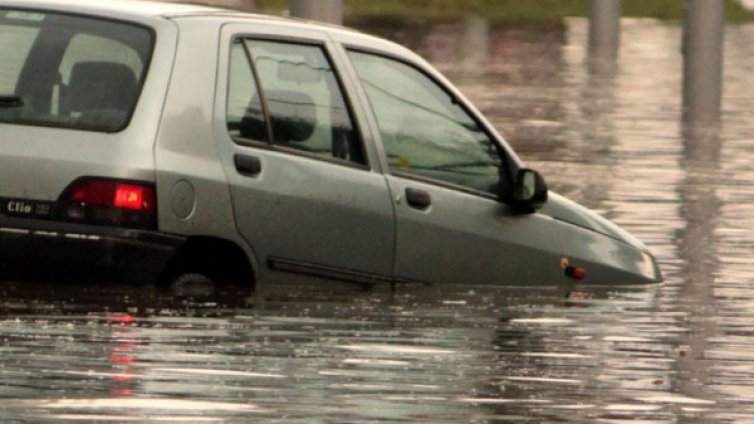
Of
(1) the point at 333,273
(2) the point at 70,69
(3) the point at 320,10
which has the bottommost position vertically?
(1) the point at 333,273

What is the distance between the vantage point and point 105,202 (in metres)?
9.73

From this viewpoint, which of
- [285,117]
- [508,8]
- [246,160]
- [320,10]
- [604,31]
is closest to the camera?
[246,160]

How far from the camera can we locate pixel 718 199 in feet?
59.3

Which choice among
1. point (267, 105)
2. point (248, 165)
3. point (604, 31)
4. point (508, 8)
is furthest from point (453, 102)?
point (508, 8)

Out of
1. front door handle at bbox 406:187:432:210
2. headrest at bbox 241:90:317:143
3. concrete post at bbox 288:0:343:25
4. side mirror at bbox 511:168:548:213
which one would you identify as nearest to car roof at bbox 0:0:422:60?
headrest at bbox 241:90:317:143

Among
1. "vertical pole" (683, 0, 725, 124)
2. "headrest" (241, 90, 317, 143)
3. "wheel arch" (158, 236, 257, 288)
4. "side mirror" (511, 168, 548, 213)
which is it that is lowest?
"vertical pole" (683, 0, 725, 124)

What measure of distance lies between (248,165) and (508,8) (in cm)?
5564

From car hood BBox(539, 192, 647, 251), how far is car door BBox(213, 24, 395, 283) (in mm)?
933

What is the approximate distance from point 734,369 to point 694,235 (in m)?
6.02

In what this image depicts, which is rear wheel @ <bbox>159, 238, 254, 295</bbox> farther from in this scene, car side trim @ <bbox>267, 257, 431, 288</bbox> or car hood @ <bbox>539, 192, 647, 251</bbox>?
car hood @ <bbox>539, 192, 647, 251</bbox>

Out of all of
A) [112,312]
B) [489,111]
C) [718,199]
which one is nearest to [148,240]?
[112,312]

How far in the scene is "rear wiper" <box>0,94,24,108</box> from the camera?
391 inches

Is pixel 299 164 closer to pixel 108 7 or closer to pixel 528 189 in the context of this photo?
pixel 108 7

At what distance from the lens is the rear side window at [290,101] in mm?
10328
